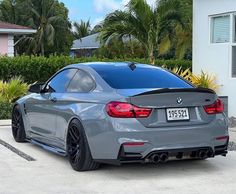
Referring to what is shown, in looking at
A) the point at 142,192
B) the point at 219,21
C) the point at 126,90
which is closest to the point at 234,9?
the point at 219,21

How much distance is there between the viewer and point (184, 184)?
643cm

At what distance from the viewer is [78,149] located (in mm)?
7027

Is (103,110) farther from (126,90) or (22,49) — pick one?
(22,49)

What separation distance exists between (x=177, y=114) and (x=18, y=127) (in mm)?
3848

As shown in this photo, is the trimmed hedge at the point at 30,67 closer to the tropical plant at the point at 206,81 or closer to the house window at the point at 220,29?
the tropical plant at the point at 206,81

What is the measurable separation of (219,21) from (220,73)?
1301 mm

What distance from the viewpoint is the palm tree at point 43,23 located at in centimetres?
5050

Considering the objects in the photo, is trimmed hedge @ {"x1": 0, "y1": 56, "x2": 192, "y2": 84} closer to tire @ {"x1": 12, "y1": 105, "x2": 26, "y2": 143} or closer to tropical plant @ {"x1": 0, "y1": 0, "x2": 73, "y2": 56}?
tire @ {"x1": 12, "y1": 105, "x2": 26, "y2": 143}

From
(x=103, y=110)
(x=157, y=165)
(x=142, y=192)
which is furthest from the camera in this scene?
(x=157, y=165)

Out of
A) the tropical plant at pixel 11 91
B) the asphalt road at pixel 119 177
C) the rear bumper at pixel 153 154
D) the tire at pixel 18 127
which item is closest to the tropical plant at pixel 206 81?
the tropical plant at pixel 11 91

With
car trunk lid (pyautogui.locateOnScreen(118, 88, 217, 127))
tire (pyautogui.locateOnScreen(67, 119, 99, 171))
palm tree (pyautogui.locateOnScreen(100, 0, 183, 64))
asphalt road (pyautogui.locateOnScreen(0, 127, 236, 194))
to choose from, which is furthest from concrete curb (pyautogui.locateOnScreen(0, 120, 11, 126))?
palm tree (pyautogui.locateOnScreen(100, 0, 183, 64))

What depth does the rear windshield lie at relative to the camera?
7215 millimetres

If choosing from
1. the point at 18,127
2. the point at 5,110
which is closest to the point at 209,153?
the point at 18,127

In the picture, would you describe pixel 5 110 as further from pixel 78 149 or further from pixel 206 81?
pixel 78 149
